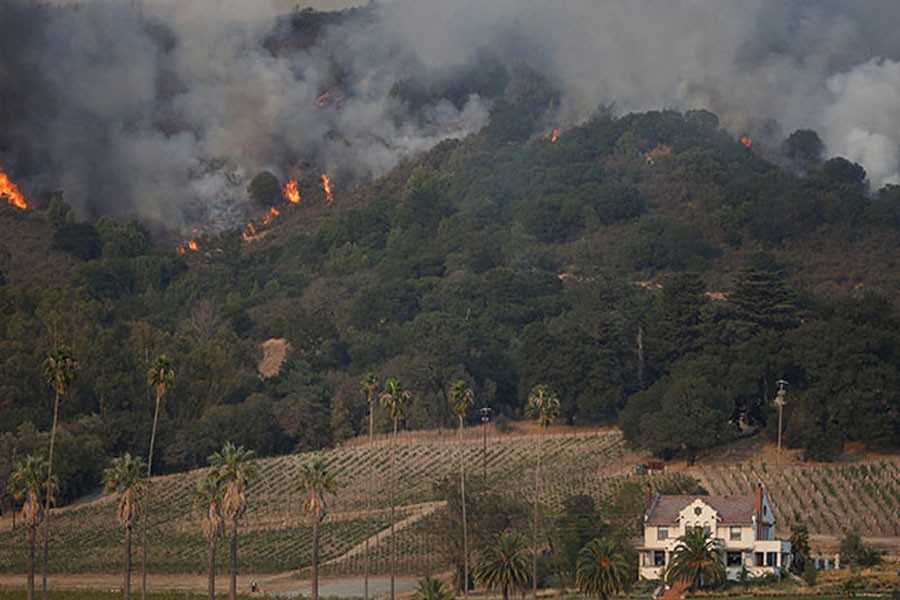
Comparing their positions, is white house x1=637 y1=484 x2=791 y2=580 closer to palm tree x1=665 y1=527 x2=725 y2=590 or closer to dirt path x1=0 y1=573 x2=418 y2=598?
palm tree x1=665 y1=527 x2=725 y2=590

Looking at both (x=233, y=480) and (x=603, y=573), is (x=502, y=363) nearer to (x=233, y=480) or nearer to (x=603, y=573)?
(x=603, y=573)

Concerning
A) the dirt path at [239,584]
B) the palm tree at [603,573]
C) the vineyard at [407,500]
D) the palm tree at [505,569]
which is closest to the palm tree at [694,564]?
the palm tree at [603,573]

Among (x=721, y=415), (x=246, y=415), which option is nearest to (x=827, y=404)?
(x=721, y=415)

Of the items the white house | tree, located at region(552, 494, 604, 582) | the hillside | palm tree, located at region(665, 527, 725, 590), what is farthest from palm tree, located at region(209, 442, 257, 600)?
the hillside

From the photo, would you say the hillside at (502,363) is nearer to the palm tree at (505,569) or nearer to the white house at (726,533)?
the white house at (726,533)

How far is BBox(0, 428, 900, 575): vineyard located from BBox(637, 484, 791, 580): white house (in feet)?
14.3

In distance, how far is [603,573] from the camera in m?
90.2

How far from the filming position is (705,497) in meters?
106

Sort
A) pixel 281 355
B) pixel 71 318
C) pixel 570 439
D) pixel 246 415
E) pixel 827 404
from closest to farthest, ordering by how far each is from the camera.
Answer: pixel 827 404 < pixel 570 439 < pixel 246 415 < pixel 71 318 < pixel 281 355

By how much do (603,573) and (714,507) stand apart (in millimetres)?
16016

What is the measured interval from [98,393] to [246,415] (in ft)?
57.3

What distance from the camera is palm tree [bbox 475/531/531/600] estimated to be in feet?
305

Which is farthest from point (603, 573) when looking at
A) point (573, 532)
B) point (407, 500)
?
point (407, 500)

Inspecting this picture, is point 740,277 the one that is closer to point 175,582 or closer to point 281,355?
point 281,355
